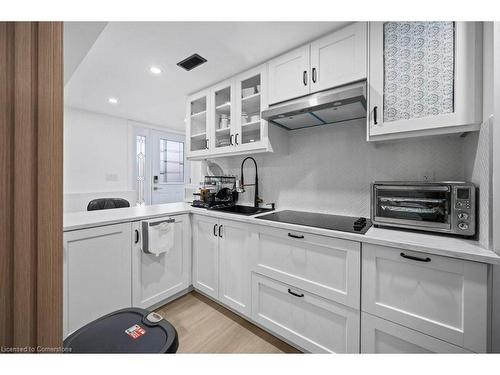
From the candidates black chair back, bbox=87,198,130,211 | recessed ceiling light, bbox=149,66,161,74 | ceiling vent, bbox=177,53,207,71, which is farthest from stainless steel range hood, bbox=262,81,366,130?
black chair back, bbox=87,198,130,211

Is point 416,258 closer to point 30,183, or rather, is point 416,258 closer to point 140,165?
point 30,183

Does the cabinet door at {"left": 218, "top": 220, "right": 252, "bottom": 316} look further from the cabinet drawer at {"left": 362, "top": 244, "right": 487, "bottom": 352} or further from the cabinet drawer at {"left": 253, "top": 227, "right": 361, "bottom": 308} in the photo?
the cabinet drawer at {"left": 362, "top": 244, "right": 487, "bottom": 352}

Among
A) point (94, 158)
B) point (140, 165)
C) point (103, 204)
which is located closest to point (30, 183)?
point (103, 204)

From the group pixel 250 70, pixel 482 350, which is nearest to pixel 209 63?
pixel 250 70

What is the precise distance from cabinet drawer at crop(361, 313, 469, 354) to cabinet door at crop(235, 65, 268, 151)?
4.91 ft

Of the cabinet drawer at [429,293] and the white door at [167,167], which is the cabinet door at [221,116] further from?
the white door at [167,167]

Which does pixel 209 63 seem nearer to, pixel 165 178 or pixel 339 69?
pixel 339 69

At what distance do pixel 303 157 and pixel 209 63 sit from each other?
4.10ft

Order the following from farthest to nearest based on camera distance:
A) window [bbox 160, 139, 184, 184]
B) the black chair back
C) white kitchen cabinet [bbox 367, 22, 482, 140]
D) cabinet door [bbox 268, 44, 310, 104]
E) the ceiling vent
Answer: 1. window [bbox 160, 139, 184, 184]
2. the black chair back
3. the ceiling vent
4. cabinet door [bbox 268, 44, 310, 104]
5. white kitchen cabinet [bbox 367, 22, 482, 140]

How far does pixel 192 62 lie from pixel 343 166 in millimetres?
1668

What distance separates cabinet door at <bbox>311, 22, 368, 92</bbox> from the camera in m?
1.37

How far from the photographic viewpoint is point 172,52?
1.80 metres

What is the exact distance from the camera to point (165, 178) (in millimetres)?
4637
